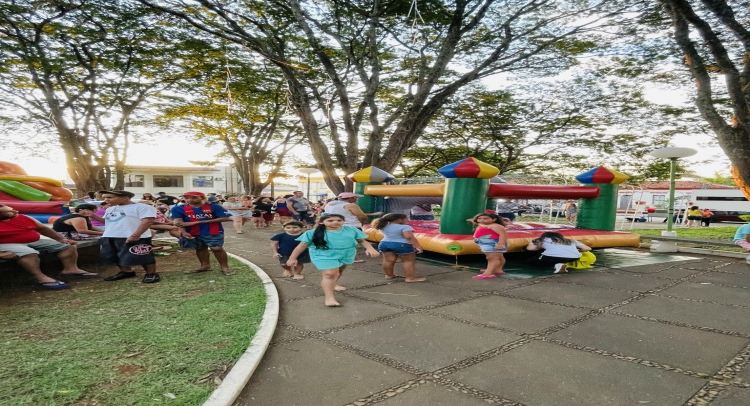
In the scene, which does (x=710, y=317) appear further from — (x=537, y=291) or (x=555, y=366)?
(x=555, y=366)

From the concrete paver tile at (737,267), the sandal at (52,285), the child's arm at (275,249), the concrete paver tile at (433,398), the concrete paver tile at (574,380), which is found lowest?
the sandal at (52,285)

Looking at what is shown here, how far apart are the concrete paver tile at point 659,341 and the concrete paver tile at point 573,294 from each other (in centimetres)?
78

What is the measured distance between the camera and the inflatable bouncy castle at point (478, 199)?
8.18 meters

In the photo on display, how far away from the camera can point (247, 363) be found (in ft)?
10.4

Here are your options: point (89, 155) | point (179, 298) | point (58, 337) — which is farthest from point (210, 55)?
point (58, 337)

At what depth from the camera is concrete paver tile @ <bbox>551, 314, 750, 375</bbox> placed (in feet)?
11.2

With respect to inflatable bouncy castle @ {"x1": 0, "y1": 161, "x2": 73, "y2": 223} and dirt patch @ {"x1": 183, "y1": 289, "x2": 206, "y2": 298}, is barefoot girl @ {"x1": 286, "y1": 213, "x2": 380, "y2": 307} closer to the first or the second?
dirt patch @ {"x1": 183, "y1": 289, "x2": 206, "y2": 298}

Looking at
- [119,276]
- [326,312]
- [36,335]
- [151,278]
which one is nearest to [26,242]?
[119,276]

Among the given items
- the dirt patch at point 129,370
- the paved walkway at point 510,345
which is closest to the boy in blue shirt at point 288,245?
the paved walkway at point 510,345

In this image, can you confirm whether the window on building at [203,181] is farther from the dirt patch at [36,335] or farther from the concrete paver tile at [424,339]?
the concrete paver tile at [424,339]

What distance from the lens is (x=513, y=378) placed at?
10.1ft

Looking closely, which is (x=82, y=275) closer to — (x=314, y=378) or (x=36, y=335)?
(x=36, y=335)

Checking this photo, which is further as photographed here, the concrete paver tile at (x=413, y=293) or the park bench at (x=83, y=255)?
the park bench at (x=83, y=255)

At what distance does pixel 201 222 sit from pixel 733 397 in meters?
6.34
